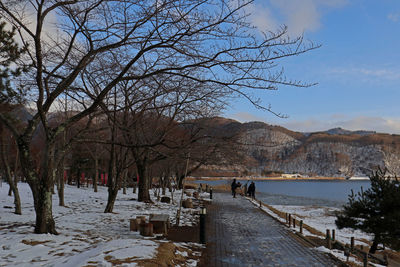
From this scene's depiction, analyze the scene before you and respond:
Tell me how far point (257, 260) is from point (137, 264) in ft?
11.3

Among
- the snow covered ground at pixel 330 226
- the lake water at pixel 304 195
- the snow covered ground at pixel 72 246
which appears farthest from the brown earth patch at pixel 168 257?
the lake water at pixel 304 195

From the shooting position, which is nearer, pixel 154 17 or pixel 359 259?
pixel 154 17

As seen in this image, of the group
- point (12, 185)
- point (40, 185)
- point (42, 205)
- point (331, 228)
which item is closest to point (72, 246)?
point (42, 205)

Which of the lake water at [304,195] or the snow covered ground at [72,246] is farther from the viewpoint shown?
the lake water at [304,195]

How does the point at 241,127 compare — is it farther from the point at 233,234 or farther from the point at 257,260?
the point at 257,260

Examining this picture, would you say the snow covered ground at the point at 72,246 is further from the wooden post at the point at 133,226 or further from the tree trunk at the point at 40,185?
the tree trunk at the point at 40,185

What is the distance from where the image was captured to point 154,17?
8078mm

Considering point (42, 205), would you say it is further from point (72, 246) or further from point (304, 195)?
point (304, 195)

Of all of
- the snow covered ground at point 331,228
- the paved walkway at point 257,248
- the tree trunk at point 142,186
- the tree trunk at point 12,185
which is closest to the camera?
the paved walkway at point 257,248

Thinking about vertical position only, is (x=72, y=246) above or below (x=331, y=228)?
above

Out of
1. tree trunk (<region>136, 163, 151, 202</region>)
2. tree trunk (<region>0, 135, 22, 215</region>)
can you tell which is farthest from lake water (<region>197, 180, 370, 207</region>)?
tree trunk (<region>0, 135, 22, 215</region>)

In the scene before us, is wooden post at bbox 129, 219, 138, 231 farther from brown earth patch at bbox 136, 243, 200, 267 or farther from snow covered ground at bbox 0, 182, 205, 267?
brown earth patch at bbox 136, 243, 200, 267

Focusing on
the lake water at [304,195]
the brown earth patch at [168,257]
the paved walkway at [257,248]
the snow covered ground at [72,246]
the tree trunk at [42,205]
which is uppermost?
the tree trunk at [42,205]

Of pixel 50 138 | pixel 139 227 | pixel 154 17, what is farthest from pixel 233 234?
pixel 154 17
